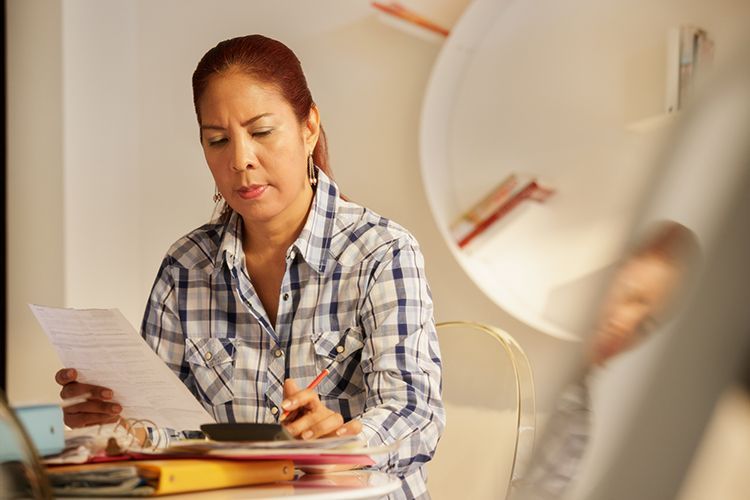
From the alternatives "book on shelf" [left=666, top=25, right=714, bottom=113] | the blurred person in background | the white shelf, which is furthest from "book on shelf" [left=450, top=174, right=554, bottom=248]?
the blurred person in background

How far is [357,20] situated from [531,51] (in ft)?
1.59

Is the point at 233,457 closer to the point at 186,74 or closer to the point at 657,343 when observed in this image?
the point at 657,343

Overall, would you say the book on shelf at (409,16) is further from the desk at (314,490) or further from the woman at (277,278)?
the desk at (314,490)

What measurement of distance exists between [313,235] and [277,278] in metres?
0.11

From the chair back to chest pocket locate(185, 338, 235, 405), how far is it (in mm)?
402

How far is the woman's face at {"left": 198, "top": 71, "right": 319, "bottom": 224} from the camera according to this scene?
5.43 ft

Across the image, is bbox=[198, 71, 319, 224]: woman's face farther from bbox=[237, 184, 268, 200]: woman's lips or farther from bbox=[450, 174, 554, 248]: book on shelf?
bbox=[450, 174, 554, 248]: book on shelf

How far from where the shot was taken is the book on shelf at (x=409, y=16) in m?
2.48

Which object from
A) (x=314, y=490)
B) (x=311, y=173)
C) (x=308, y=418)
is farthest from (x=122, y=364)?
(x=311, y=173)

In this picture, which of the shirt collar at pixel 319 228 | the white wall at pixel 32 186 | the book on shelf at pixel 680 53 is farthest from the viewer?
the white wall at pixel 32 186

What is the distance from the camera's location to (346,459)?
101 centimetres

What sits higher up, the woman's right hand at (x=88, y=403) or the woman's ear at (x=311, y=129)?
the woman's ear at (x=311, y=129)

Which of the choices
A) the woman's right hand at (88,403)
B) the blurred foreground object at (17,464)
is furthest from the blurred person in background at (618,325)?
the woman's right hand at (88,403)

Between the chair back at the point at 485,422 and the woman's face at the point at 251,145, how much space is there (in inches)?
16.5
